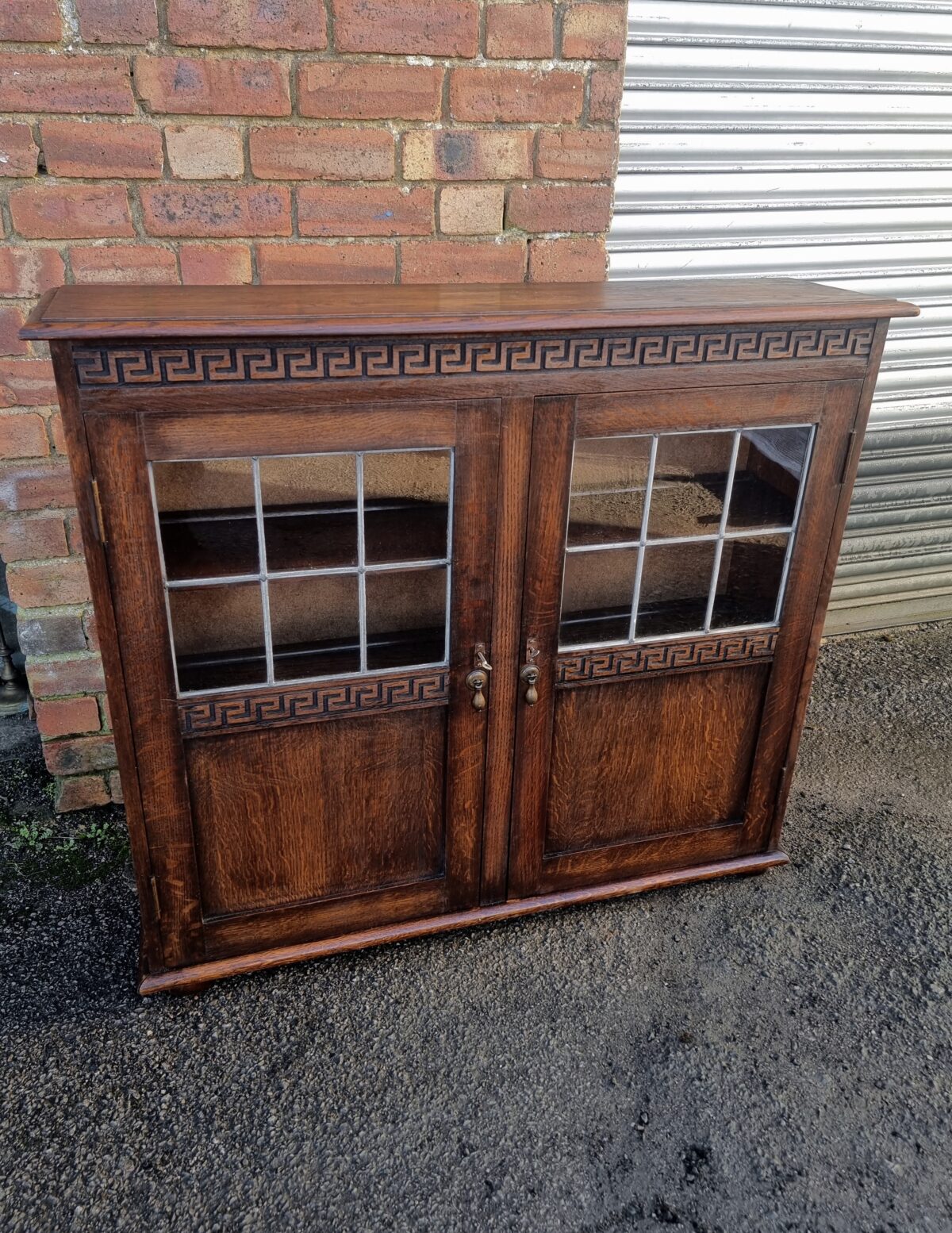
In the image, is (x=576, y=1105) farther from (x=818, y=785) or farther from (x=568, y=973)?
(x=818, y=785)

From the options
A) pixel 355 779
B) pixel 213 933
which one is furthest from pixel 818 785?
pixel 213 933

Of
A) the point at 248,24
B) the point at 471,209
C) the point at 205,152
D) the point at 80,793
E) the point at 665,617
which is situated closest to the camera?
the point at 248,24

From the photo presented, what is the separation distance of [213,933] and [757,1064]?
1.38 m

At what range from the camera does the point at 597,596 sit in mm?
2346

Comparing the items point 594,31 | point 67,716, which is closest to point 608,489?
point 594,31

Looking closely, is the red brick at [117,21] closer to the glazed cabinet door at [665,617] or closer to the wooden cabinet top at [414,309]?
the wooden cabinet top at [414,309]

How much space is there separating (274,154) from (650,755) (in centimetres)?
183

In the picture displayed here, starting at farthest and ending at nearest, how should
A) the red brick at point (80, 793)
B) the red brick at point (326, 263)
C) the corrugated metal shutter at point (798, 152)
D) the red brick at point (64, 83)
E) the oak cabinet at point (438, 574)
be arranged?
the red brick at point (80, 793) < the corrugated metal shutter at point (798, 152) < the red brick at point (326, 263) < the red brick at point (64, 83) < the oak cabinet at point (438, 574)

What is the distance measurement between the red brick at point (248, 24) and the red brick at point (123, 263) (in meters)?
0.48

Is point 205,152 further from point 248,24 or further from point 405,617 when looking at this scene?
point 405,617

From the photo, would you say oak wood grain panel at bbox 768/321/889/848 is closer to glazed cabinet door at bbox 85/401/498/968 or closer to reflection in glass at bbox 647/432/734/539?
reflection in glass at bbox 647/432/734/539

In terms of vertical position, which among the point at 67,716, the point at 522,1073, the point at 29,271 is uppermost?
the point at 29,271

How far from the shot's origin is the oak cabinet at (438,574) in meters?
1.90

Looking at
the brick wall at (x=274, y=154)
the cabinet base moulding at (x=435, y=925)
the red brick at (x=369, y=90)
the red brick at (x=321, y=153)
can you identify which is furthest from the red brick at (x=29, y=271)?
the cabinet base moulding at (x=435, y=925)
